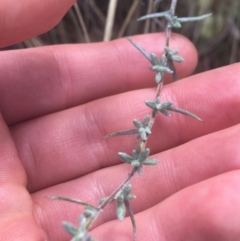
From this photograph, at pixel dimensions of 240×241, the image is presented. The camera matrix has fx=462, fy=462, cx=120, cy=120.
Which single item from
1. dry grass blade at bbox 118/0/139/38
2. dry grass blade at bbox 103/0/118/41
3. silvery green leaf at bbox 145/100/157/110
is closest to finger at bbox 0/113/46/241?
silvery green leaf at bbox 145/100/157/110

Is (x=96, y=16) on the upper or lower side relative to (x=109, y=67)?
upper

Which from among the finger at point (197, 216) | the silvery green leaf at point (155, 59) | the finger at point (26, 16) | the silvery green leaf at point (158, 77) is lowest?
the finger at point (197, 216)

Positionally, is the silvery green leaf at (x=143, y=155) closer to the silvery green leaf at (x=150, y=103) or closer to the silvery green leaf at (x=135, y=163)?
the silvery green leaf at (x=135, y=163)

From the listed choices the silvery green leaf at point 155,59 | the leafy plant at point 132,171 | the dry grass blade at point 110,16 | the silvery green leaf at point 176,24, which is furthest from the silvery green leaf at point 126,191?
the dry grass blade at point 110,16

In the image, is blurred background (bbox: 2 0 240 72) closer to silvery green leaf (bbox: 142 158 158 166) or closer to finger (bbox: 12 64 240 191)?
finger (bbox: 12 64 240 191)

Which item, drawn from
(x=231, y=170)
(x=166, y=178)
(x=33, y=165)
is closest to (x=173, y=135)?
(x=166, y=178)

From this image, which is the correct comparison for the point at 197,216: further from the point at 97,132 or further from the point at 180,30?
the point at 180,30

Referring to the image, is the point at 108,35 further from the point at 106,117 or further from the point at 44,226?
the point at 44,226
